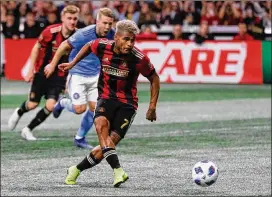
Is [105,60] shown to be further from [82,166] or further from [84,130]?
[84,130]

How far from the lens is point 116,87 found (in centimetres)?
1241

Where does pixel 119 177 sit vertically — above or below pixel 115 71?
below

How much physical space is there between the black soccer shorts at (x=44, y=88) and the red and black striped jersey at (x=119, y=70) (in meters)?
5.45

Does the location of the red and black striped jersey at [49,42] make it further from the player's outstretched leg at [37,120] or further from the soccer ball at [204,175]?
the soccer ball at [204,175]

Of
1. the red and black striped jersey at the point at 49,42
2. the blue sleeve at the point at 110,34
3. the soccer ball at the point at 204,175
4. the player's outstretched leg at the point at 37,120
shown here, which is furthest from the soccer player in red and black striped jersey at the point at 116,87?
the player's outstretched leg at the point at 37,120

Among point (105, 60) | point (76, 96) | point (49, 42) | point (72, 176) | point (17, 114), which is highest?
point (105, 60)

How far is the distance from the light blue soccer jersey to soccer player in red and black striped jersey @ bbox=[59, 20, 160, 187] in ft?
6.73

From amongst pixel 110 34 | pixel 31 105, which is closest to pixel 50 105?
pixel 31 105

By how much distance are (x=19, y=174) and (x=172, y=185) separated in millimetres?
2237

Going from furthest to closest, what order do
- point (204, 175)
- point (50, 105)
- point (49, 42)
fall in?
point (50, 105) → point (49, 42) → point (204, 175)

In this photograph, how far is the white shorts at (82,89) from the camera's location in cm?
1633

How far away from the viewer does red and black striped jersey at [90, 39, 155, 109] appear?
1206 cm

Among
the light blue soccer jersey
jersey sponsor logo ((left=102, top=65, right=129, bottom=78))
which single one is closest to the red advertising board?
the light blue soccer jersey

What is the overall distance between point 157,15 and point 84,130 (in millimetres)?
15815
